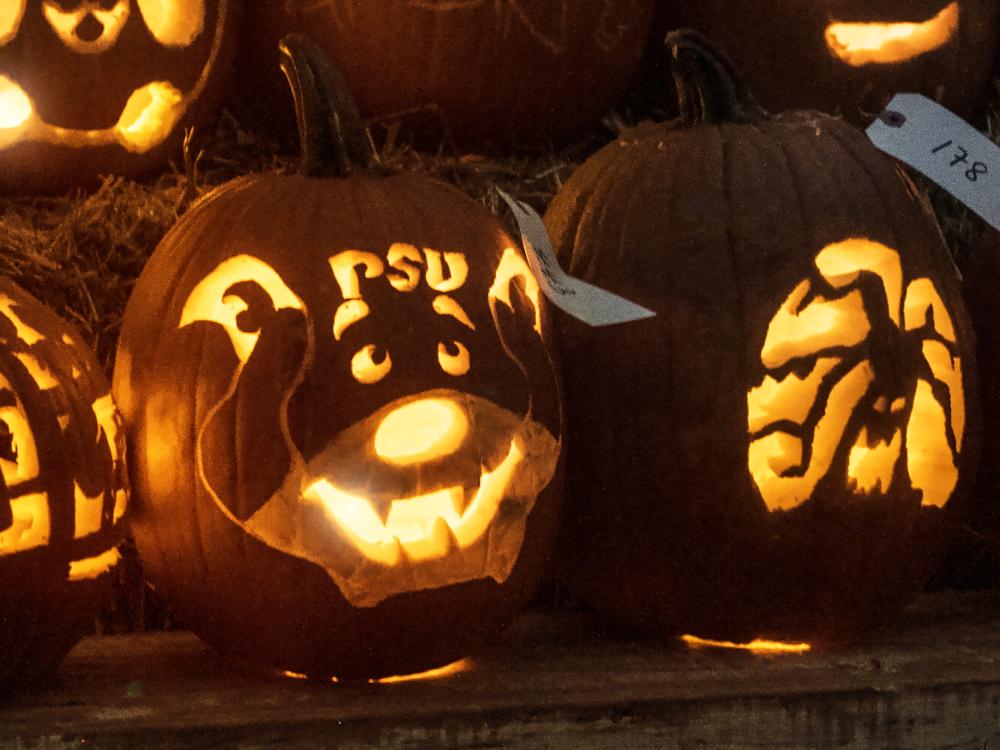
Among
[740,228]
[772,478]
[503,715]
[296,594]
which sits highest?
[740,228]

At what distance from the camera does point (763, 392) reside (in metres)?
1.98

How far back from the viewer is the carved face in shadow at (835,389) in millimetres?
1982

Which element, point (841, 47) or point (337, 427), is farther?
point (841, 47)

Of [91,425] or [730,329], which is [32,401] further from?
[730,329]

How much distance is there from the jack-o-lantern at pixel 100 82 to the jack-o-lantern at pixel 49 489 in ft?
2.20

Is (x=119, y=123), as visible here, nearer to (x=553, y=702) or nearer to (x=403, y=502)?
(x=403, y=502)

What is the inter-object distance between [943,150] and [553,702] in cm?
99

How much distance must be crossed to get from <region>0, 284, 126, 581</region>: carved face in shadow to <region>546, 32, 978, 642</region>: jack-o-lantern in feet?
2.12

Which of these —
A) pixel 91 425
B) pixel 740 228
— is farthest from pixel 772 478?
pixel 91 425

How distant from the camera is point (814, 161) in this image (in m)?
2.07

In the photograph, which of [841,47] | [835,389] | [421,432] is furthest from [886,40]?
[421,432]

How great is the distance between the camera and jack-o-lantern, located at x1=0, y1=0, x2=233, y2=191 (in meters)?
2.43

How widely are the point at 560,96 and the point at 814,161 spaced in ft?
2.99

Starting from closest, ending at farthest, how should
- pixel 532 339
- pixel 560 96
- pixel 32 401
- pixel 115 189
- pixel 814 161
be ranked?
pixel 32 401, pixel 532 339, pixel 814 161, pixel 115 189, pixel 560 96
